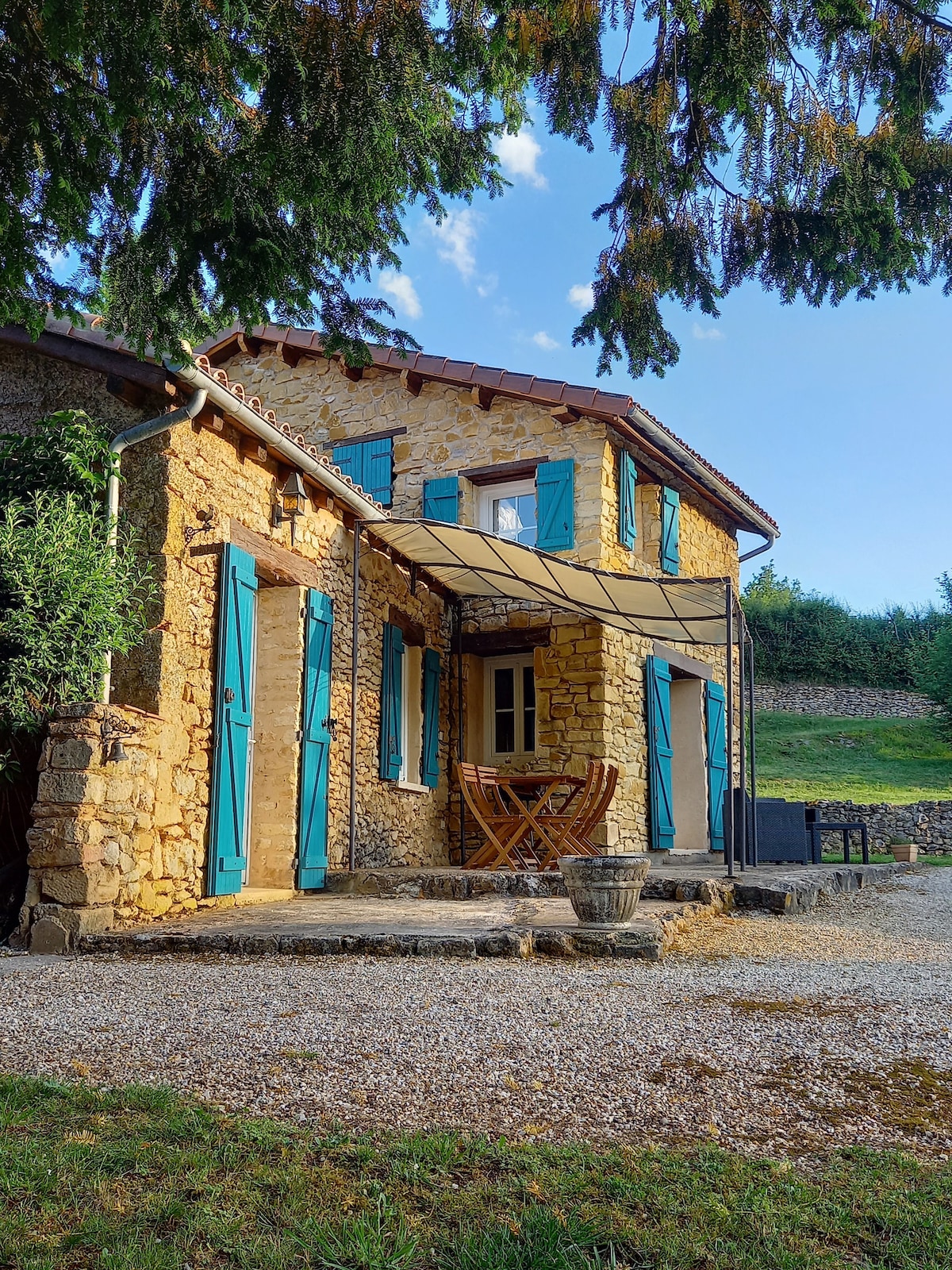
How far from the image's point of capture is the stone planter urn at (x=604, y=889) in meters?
4.68

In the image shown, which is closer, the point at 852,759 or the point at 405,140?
the point at 405,140

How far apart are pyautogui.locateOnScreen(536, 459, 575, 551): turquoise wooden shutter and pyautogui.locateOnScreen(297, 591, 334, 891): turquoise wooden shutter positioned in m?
2.70

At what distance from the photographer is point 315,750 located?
22.9 ft

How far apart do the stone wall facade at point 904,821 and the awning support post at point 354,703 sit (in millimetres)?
9014

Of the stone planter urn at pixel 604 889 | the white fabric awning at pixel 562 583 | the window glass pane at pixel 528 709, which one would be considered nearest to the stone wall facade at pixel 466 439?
the white fabric awning at pixel 562 583

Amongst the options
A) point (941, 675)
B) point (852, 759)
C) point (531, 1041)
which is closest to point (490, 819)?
point (531, 1041)

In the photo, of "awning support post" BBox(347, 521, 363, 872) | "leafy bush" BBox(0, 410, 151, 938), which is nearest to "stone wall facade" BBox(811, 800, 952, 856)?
"awning support post" BBox(347, 521, 363, 872)

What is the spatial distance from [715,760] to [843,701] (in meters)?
11.4

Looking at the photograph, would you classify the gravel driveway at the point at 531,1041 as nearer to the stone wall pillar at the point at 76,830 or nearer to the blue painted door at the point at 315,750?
the stone wall pillar at the point at 76,830

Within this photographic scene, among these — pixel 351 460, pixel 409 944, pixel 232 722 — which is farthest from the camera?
pixel 351 460

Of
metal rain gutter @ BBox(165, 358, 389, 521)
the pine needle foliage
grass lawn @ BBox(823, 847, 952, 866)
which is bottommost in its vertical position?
grass lawn @ BBox(823, 847, 952, 866)

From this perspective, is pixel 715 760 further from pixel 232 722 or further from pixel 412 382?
pixel 232 722

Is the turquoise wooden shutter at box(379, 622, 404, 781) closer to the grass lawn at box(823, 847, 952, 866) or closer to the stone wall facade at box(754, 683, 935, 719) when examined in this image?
the grass lawn at box(823, 847, 952, 866)

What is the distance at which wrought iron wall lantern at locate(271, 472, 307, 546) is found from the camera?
6.60 m
